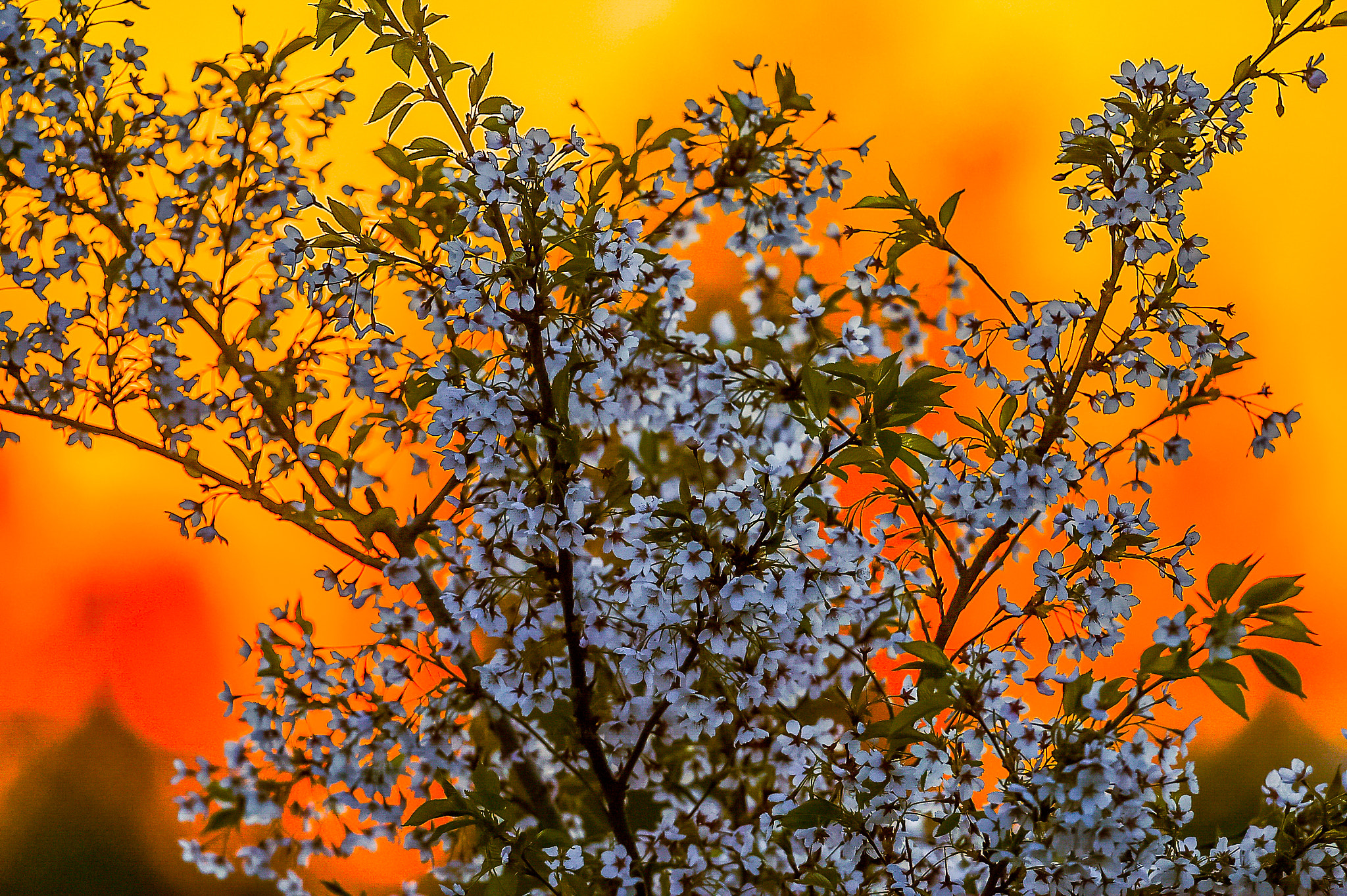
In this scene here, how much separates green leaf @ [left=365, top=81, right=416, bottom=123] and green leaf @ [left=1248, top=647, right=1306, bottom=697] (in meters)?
1.15

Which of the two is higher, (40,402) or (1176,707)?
(40,402)

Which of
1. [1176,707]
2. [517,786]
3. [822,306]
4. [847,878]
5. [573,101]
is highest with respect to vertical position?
[573,101]

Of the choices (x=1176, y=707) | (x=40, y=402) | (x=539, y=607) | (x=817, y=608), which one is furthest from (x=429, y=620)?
(x=1176, y=707)

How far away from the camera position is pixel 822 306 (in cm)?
124

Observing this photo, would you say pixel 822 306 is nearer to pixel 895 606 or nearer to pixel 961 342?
pixel 961 342

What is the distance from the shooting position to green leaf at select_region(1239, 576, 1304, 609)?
1.00 m

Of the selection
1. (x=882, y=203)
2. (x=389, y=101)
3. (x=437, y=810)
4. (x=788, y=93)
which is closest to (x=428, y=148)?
(x=389, y=101)

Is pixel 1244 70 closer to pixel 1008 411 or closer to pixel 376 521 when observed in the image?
pixel 1008 411

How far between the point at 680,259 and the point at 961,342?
417 mm

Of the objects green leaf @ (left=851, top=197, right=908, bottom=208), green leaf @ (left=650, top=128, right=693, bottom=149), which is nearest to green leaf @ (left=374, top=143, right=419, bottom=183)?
green leaf @ (left=650, top=128, right=693, bottom=149)

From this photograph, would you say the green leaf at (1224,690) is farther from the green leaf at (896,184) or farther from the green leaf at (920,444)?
the green leaf at (896,184)

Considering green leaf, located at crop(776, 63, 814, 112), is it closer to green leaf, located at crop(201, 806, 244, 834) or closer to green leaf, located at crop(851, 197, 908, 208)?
green leaf, located at crop(851, 197, 908, 208)

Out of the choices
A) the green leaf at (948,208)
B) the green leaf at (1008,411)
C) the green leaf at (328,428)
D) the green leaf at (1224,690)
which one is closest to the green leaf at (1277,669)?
the green leaf at (1224,690)

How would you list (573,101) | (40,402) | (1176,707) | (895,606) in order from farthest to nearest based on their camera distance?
(40,402)
(895,606)
(573,101)
(1176,707)
